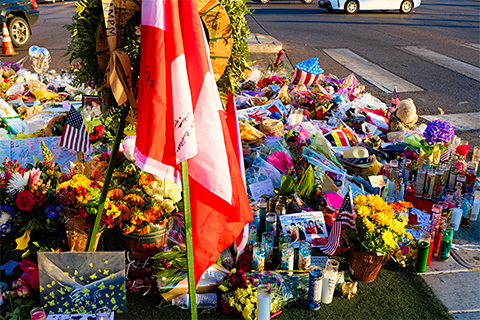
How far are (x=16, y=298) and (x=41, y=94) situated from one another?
4.44m

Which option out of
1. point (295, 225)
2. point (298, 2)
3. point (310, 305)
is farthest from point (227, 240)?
point (298, 2)

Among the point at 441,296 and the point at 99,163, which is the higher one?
the point at 99,163

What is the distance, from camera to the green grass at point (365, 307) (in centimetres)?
314

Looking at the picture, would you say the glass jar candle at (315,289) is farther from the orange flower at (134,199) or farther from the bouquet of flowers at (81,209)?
the bouquet of flowers at (81,209)

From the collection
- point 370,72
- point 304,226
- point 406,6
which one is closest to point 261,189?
point 304,226

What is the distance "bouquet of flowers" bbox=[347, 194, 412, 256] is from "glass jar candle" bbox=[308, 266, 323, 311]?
472mm

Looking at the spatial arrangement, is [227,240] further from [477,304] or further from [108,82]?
[477,304]

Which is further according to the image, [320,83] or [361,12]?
[361,12]

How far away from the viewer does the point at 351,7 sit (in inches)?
769

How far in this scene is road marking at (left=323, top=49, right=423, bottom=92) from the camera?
884 cm

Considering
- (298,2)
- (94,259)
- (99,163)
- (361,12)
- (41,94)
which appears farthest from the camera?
(298,2)

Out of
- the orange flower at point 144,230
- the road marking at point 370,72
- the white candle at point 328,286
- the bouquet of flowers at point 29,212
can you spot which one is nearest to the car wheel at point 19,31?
the road marking at point 370,72

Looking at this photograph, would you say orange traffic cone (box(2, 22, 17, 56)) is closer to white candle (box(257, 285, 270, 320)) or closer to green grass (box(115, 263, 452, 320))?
green grass (box(115, 263, 452, 320))

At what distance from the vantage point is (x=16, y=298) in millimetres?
3154
